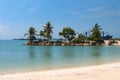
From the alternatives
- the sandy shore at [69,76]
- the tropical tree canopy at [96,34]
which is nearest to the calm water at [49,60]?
the sandy shore at [69,76]

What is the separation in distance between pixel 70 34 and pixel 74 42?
14.9ft

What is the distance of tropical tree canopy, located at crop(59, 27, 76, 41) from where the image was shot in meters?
99.1

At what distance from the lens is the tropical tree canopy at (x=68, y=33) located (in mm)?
99062

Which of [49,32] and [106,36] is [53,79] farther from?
[106,36]

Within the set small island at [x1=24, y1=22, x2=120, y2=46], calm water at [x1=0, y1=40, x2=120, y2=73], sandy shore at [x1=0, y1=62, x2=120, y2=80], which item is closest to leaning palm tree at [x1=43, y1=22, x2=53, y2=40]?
small island at [x1=24, y1=22, x2=120, y2=46]

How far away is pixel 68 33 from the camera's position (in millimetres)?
99688

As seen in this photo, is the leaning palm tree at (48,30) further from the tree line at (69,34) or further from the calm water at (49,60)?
the calm water at (49,60)

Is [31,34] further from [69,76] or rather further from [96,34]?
[69,76]

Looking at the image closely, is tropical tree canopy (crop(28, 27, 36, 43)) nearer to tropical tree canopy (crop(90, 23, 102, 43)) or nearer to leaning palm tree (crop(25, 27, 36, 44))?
leaning palm tree (crop(25, 27, 36, 44))

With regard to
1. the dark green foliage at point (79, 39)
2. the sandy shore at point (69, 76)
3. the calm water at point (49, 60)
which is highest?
the dark green foliage at point (79, 39)

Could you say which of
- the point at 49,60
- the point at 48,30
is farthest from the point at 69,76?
the point at 48,30

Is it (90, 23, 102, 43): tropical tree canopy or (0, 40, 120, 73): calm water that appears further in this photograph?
(90, 23, 102, 43): tropical tree canopy

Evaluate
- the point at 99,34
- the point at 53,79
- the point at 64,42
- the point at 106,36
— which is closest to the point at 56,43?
the point at 64,42

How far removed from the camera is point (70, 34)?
3930 inches
